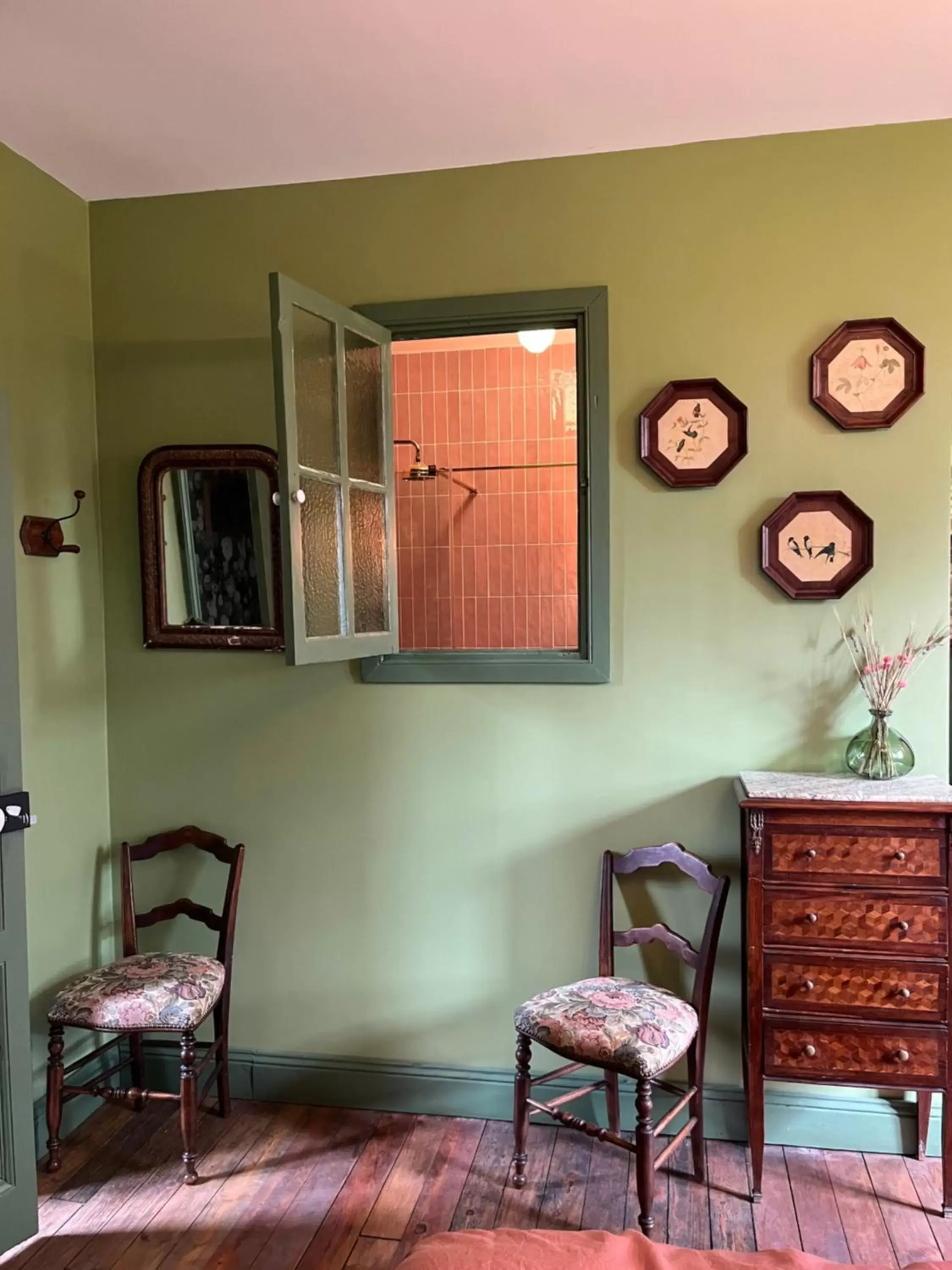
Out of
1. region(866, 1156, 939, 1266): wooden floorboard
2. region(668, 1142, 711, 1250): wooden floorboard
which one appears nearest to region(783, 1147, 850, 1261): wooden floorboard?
region(866, 1156, 939, 1266): wooden floorboard

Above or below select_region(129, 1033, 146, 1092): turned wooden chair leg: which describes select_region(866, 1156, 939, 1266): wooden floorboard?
below

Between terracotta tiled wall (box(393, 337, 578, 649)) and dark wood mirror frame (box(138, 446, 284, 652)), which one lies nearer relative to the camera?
dark wood mirror frame (box(138, 446, 284, 652))

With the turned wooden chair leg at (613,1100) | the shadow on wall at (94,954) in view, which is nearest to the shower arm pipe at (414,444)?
the shadow on wall at (94,954)

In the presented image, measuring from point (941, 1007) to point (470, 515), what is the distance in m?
2.43

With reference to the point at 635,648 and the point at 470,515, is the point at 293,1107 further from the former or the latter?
the point at 470,515

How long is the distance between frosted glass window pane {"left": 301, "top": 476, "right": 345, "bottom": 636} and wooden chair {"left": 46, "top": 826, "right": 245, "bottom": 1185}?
0.80 metres

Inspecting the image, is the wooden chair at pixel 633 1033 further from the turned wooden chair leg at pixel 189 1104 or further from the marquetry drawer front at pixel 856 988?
the turned wooden chair leg at pixel 189 1104

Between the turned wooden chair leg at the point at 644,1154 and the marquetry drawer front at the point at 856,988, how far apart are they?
0.37 metres

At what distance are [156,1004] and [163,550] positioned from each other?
125cm

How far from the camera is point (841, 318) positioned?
242 centimetres

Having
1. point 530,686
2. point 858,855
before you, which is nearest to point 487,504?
point 530,686

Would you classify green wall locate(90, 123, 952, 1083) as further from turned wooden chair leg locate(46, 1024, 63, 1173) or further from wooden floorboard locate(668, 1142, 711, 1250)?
turned wooden chair leg locate(46, 1024, 63, 1173)

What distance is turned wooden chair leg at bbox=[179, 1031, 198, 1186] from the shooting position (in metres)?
2.33

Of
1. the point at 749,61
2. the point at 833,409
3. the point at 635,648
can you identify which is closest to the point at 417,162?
the point at 749,61
